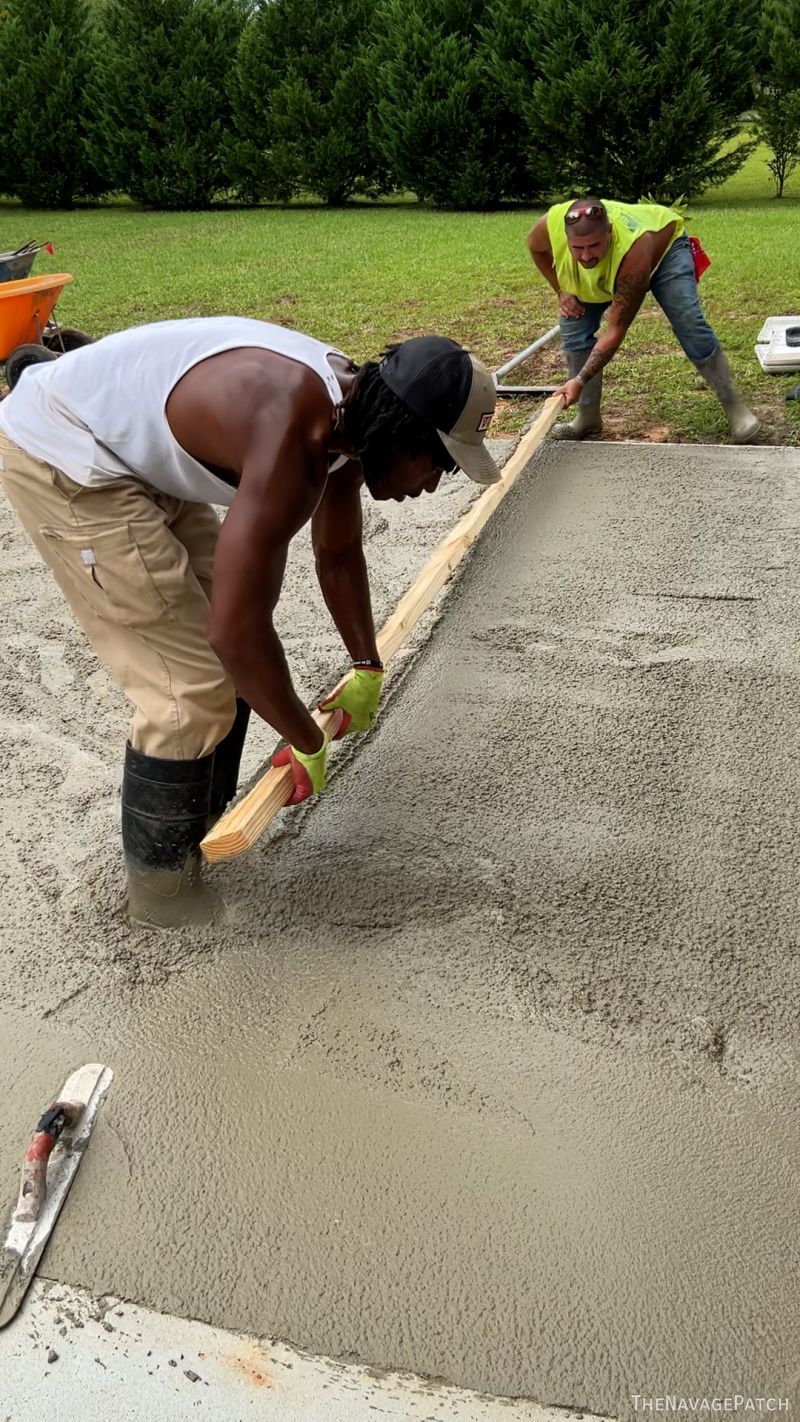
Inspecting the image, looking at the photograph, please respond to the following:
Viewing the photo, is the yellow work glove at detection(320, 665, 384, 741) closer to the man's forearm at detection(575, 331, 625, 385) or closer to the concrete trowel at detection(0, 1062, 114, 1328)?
the concrete trowel at detection(0, 1062, 114, 1328)

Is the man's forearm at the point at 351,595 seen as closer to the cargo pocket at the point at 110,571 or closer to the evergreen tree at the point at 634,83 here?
the cargo pocket at the point at 110,571

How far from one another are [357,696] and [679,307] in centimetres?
325

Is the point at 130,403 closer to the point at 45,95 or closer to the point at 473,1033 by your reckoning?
the point at 473,1033

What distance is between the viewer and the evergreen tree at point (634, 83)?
12180 mm

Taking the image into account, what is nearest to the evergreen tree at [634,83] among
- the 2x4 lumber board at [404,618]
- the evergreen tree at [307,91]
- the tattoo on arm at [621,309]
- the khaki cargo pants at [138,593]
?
the evergreen tree at [307,91]

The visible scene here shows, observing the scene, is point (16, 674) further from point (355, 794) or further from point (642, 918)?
point (642, 918)

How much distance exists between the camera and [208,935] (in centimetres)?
240

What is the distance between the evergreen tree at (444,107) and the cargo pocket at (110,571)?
13010 mm

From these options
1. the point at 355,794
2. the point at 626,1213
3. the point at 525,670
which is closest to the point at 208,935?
the point at 355,794

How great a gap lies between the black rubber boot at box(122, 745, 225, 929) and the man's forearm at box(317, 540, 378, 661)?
1.80 ft

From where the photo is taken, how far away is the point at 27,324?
253 inches

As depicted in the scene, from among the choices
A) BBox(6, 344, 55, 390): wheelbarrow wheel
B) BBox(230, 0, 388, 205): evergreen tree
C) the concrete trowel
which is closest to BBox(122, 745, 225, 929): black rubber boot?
the concrete trowel

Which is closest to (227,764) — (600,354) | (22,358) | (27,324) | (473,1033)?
(473,1033)

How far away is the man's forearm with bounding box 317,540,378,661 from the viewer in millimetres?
2533
